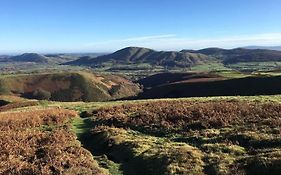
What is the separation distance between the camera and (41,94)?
157m

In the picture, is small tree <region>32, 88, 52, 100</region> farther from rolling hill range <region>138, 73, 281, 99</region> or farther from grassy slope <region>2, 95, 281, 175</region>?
grassy slope <region>2, 95, 281, 175</region>

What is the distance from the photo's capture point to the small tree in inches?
6043

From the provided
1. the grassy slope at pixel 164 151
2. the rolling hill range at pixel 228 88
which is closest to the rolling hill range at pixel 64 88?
the rolling hill range at pixel 228 88

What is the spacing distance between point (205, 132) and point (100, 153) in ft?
25.3

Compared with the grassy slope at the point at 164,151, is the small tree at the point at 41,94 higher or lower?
lower

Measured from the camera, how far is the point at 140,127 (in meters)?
32.3

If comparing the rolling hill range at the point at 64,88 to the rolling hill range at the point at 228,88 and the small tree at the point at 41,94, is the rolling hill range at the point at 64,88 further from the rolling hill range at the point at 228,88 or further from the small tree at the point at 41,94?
the rolling hill range at the point at 228,88

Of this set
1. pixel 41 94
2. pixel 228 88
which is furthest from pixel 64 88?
pixel 228 88

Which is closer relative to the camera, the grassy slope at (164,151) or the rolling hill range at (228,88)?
the grassy slope at (164,151)

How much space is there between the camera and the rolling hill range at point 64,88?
518ft

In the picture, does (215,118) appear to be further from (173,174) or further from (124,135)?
(173,174)

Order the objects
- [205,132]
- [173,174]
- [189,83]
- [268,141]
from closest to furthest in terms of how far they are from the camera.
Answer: [173,174] → [268,141] → [205,132] → [189,83]

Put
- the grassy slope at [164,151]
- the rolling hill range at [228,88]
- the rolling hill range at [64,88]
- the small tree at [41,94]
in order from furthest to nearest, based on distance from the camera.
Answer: the rolling hill range at [64,88] < the small tree at [41,94] < the rolling hill range at [228,88] < the grassy slope at [164,151]

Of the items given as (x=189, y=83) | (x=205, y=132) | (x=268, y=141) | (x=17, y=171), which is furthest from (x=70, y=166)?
(x=189, y=83)
